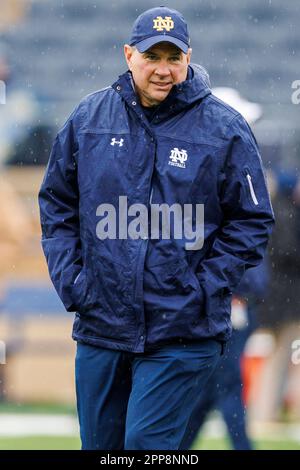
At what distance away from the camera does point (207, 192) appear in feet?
13.7

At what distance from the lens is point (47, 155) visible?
11023 mm

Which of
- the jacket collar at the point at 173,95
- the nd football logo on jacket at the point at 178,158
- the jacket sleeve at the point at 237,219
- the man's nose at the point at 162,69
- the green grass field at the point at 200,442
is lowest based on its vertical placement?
the green grass field at the point at 200,442

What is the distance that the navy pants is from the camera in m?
4.15

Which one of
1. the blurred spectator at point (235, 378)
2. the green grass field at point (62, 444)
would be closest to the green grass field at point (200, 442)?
the green grass field at point (62, 444)

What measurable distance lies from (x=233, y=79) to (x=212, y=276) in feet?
29.2

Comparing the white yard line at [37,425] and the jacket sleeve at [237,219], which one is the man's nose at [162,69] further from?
the white yard line at [37,425]

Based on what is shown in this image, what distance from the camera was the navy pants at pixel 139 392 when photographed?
415 cm

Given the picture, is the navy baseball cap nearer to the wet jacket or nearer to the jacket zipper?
the wet jacket

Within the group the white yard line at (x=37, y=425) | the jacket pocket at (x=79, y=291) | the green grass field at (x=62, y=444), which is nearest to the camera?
the jacket pocket at (x=79, y=291)

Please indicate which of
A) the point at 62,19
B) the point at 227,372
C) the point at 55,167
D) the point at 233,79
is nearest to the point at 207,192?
the point at 55,167

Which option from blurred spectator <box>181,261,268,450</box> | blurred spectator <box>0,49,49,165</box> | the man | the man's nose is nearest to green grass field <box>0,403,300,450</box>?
blurred spectator <box>181,261,268,450</box>

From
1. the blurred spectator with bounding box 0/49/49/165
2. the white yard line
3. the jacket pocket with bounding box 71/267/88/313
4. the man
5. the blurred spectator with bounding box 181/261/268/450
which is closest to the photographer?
the man

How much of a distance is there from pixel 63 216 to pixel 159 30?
74cm
